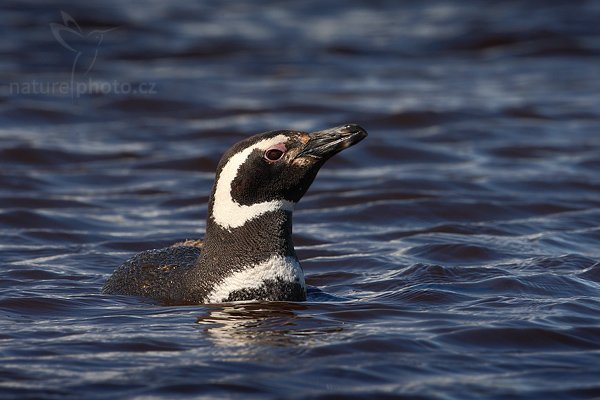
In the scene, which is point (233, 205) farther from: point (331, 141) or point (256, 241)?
point (331, 141)

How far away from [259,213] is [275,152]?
47 centimetres

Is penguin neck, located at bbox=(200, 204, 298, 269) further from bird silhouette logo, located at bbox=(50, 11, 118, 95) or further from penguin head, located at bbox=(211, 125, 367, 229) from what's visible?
bird silhouette logo, located at bbox=(50, 11, 118, 95)

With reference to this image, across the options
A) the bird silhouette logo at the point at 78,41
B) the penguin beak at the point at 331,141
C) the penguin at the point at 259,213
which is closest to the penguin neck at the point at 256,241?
the penguin at the point at 259,213

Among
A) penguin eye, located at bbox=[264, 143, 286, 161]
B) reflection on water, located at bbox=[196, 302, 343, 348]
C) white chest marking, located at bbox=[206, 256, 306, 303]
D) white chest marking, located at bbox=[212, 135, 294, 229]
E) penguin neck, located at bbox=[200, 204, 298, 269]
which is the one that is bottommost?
reflection on water, located at bbox=[196, 302, 343, 348]

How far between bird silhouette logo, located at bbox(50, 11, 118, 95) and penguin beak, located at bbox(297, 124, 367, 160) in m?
13.0

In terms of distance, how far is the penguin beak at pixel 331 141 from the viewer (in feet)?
30.8

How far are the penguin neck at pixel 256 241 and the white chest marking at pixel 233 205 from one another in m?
0.03

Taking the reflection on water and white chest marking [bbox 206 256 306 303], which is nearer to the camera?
the reflection on water

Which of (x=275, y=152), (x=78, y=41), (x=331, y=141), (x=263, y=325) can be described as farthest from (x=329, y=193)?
(x=78, y=41)

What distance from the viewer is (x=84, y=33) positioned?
26.3 metres

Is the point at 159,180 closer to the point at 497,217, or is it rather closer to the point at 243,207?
the point at 497,217

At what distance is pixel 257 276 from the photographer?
9.45 metres

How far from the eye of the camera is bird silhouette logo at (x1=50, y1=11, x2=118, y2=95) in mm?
23141

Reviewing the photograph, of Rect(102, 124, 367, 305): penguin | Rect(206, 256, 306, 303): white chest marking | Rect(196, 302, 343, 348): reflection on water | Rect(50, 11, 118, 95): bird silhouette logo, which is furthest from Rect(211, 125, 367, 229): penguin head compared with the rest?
Rect(50, 11, 118, 95): bird silhouette logo
